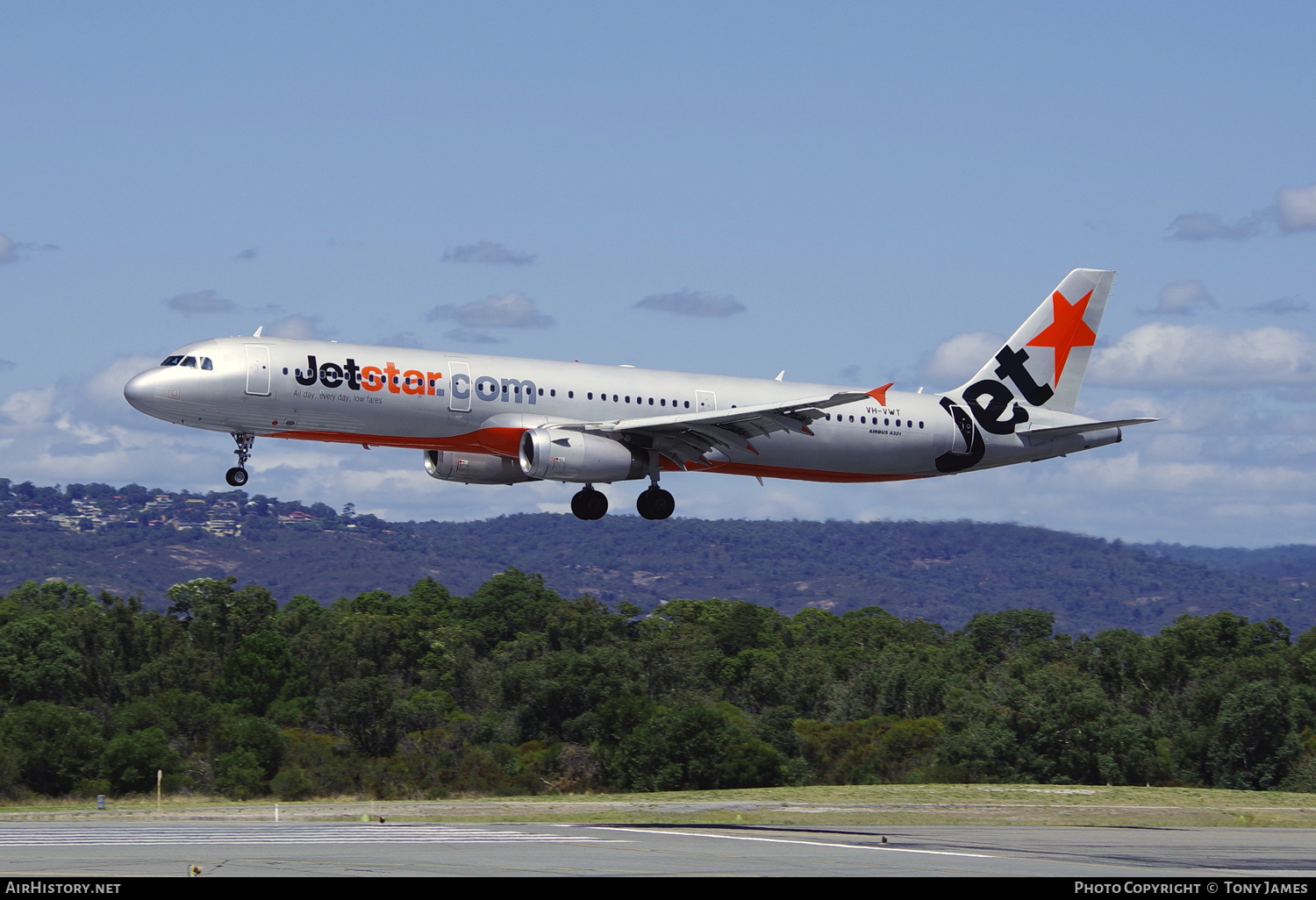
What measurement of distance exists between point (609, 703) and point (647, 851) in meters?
68.0

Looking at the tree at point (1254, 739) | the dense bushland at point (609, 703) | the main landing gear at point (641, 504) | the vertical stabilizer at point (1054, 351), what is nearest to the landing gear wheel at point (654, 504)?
the main landing gear at point (641, 504)

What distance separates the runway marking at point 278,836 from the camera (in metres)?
36.9

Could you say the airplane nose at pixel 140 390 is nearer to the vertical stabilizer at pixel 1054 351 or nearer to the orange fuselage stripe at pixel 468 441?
the orange fuselage stripe at pixel 468 441

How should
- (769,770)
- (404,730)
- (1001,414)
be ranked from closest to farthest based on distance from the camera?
(1001,414)
(769,770)
(404,730)

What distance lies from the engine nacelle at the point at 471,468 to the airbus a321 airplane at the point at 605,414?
53mm

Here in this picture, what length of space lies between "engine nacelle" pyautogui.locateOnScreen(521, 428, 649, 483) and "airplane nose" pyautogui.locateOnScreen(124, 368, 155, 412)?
10733mm

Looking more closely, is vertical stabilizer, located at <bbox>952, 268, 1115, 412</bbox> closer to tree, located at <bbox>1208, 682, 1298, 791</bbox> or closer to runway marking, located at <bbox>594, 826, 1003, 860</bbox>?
runway marking, located at <bbox>594, 826, 1003, 860</bbox>

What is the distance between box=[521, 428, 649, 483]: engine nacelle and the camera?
4866cm

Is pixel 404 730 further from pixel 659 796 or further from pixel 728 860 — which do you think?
pixel 728 860

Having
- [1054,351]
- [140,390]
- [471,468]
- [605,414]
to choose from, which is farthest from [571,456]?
[1054,351]

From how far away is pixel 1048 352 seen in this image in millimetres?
60875

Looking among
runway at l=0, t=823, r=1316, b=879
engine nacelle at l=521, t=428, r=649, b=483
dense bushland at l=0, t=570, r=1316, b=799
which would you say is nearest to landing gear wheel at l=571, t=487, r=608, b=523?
engine nacelle at l=521, t=428, r=649, b=483

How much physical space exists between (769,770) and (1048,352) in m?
39.8
